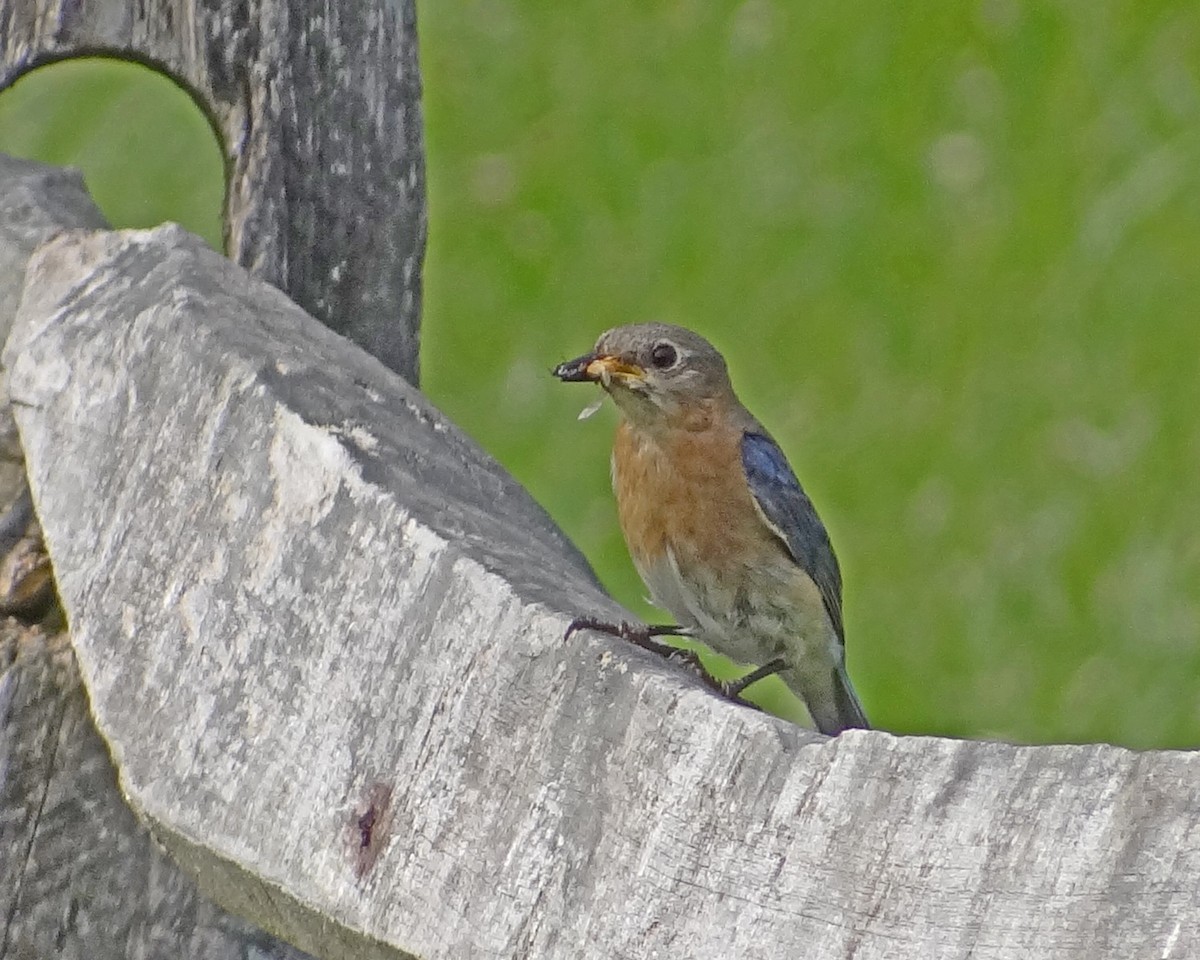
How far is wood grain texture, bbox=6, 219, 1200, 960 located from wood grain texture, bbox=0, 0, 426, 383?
0.43 metres

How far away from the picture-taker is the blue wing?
480cm

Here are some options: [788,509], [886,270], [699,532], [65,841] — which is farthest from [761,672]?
[886,270]

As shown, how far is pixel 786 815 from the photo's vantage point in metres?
1.61

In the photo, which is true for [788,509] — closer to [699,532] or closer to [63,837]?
[699,532]

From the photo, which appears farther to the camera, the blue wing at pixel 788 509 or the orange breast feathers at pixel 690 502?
the blue wing at pixel 788 509

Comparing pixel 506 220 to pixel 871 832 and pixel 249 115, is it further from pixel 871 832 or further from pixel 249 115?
pixel 871 832

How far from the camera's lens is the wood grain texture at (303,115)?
9.44 ft

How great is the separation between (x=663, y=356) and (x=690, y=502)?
331 millimetres

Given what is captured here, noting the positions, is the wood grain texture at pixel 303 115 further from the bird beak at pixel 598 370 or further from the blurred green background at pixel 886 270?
the blurred green background at pixel 886 270

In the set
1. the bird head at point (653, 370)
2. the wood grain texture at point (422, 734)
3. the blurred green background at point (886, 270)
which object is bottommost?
the blurred green background at point (886, 270)

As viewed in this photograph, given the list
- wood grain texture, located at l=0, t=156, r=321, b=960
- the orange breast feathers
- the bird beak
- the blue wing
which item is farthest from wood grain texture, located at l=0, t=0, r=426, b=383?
the blue wing

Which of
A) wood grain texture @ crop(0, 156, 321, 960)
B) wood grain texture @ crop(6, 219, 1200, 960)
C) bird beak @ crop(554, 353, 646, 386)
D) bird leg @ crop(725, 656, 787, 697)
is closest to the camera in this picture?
wood grain texture @ crop(6, 219, 1200, 960)

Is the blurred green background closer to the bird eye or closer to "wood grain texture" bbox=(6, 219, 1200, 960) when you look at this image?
the bird eye

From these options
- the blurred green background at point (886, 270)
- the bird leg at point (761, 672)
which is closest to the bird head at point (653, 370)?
the bird leg at point (761, 672)
